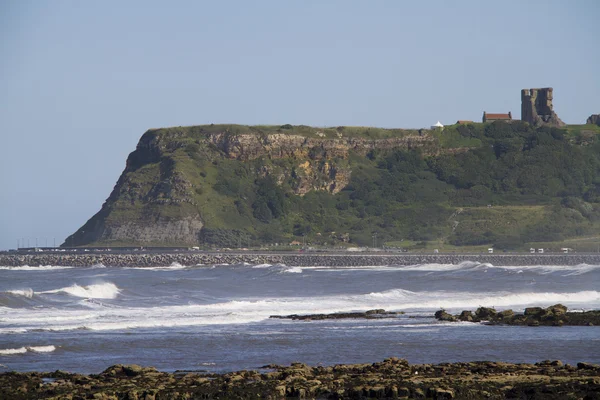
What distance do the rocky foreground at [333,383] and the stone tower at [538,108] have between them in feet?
507

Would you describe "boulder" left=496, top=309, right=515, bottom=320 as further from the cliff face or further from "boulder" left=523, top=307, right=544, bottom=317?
the cliff face

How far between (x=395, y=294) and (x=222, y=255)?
4558cm

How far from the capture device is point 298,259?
97875 mm

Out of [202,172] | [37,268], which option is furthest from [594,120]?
[37,268]

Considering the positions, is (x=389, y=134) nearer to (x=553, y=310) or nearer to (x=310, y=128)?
(x=310, y=128)

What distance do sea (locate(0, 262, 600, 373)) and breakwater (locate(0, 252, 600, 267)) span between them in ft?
82.6

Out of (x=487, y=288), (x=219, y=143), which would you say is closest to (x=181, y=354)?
(x=487, y=288)

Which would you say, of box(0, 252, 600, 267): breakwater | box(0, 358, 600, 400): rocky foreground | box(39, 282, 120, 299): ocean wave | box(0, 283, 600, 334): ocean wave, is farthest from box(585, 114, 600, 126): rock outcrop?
box(0, 358, 600, 400): rocky foreground

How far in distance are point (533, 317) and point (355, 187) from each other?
113601 millimetres

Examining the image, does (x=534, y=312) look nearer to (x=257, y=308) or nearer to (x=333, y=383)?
(x=257, y=308)

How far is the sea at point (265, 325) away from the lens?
2861cm

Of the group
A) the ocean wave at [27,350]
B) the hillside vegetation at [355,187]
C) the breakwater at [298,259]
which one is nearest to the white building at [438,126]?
the hillside vegetation at [355,187]

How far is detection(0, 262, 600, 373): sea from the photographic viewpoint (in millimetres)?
28609

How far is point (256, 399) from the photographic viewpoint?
21953mm
